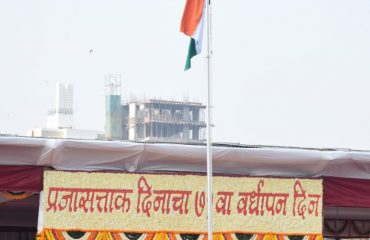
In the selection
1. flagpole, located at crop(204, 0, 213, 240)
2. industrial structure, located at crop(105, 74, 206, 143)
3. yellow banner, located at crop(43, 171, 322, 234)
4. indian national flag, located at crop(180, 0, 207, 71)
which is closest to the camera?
flagpole, located at crop(204, 0, 213, 240)

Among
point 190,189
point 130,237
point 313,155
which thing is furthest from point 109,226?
point 313,155

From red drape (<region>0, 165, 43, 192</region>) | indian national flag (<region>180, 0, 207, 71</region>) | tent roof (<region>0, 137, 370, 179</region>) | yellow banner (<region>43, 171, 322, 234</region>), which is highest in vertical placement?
indian national flag (<region>180, 0, 207, 71</region>)

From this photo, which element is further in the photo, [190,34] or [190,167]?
[190,167]

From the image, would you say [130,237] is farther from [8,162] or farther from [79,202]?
[8,162]

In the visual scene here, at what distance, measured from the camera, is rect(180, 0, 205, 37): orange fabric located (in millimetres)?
10812

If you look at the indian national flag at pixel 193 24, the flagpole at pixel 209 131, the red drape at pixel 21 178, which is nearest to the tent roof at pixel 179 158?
the red drape at pixel 21 178

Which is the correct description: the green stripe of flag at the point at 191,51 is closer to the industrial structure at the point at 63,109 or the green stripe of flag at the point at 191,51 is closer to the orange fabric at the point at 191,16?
the orange fabric at the point at 191,16

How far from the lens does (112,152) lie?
11273mm

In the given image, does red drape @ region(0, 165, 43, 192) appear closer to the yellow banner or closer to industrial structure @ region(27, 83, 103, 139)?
the yellow banner

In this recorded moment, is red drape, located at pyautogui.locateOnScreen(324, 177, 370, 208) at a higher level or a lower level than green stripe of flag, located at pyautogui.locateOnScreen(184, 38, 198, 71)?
lower

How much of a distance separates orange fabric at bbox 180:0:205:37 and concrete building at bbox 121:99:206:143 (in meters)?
113

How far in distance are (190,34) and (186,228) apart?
98.4 inches

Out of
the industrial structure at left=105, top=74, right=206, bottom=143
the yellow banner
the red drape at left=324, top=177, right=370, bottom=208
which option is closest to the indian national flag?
the yellow banner

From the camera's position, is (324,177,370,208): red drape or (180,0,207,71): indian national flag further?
(324,177,370,208): red drape
